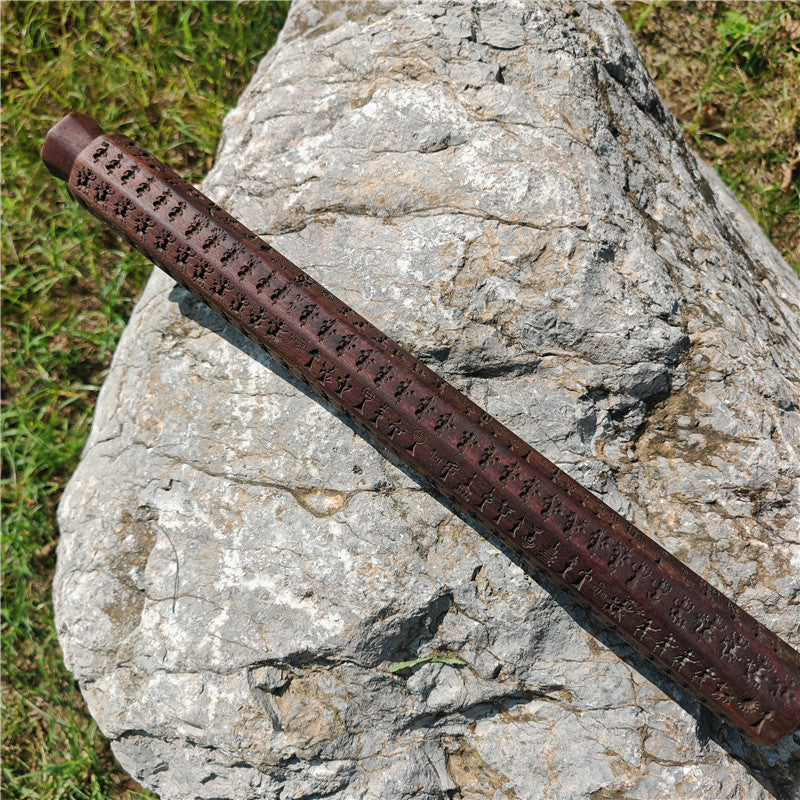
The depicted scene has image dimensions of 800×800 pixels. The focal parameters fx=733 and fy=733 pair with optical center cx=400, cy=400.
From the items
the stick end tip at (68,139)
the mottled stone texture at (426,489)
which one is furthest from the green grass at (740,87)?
the stick end tip at (68,139)

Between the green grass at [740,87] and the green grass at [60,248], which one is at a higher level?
the green grass at [740,87]

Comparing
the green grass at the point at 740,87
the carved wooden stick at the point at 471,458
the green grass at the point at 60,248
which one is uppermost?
the green grass at the point at 740,87

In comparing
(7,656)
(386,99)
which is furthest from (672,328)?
(7,656)

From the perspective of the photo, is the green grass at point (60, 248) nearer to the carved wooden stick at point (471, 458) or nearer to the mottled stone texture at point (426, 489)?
the mottled stone texture at point (426, 489)

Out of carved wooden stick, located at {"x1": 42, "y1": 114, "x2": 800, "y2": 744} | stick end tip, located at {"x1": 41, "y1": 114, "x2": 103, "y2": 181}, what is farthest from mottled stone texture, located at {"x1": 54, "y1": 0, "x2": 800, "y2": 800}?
stick end tip, located at {"x1": 41, "y1": 114, "x2": 103, "y2": 181}

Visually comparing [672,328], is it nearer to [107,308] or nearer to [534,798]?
[534,798]

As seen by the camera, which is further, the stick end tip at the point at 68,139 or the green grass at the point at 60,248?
the green grass at the point at 60,248

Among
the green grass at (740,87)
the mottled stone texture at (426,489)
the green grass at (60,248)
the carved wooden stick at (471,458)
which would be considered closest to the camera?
the carved wooden stick at (471,458)
